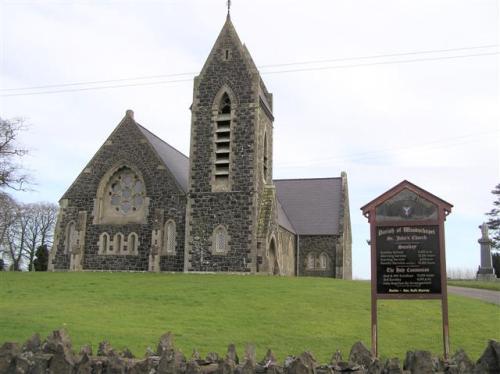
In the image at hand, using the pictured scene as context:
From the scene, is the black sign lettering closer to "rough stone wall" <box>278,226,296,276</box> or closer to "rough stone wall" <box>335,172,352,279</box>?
"rough stone wall" <box>278,226,296,276</box>

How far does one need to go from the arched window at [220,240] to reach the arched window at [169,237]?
2.78 meters

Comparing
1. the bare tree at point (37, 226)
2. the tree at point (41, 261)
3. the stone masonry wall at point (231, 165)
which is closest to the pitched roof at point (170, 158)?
the stone masonry wall at point (231, 165)

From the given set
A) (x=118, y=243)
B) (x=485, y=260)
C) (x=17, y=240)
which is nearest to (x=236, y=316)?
(x=118, y=243)

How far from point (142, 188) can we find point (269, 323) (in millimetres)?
20975

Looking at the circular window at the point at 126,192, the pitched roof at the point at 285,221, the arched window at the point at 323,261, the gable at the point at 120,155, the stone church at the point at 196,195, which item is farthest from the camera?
the arched window at the point at 323,261

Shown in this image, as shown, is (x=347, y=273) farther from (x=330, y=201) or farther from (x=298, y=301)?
(x=298, y=301)

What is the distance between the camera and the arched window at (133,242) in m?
33.4

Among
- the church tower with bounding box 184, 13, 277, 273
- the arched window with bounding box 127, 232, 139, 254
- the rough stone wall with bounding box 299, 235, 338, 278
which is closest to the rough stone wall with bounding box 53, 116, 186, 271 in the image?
the arched window with bounding box 127, 232, 139, 254

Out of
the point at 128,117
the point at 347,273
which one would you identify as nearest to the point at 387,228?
the point at 128,117

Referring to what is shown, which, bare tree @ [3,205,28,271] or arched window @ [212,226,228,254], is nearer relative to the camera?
arched window @ [212,226,228,254]

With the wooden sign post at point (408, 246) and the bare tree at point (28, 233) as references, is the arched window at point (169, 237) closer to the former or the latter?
the wooden sign post at point (408, 246)

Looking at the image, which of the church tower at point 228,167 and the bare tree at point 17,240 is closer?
the church tower at point 228,167

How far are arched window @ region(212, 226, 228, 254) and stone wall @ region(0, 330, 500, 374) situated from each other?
2385 centimetres

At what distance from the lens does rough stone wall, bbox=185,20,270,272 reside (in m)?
31.6
